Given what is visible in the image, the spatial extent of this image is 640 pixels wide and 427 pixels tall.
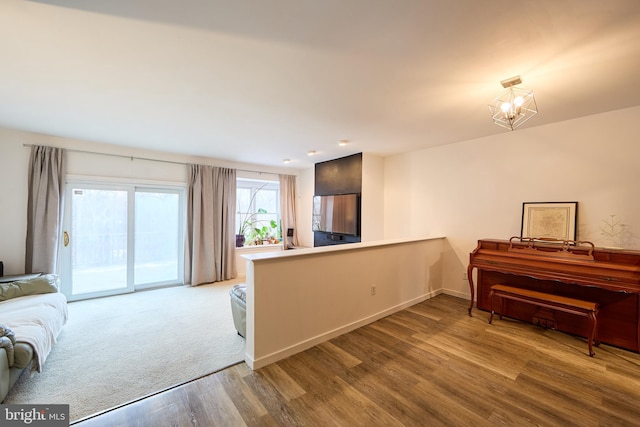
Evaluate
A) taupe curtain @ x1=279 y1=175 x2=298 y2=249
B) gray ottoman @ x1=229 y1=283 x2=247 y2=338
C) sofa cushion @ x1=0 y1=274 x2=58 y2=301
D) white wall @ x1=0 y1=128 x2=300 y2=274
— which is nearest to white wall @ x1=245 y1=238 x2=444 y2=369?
gray ottoman @ x1=229 y1=283 x2=247 y2=338

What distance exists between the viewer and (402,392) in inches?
75.0

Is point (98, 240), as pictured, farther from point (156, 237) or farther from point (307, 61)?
point (307, 61)

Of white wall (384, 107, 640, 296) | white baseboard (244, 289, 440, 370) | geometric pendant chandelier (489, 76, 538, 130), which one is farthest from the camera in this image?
white wall (384, 107, 640, 296)

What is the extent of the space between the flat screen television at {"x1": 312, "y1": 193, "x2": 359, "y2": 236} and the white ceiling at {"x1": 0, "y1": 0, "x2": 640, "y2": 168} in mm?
1906

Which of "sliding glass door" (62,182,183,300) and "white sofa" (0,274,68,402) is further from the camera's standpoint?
"sliding glass door" (62,182,183,300)

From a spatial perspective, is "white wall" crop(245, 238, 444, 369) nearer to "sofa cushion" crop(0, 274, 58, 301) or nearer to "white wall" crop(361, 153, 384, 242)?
"white wall" crop(361, 153, 384, 242)

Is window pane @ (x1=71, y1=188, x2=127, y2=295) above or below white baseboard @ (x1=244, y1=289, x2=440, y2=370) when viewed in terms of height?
above

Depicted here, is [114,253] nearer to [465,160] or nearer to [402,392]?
[402,392]

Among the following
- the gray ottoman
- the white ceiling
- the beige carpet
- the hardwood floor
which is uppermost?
the white ceiling

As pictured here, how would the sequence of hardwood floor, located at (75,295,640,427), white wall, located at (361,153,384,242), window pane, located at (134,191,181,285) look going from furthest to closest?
white wall, located at (361,153,384,242)
window pane, located at (134,191,181,285)
hardwood floor, located at (75,295,640,427)

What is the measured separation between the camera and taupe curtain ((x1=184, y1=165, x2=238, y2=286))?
4875 mm

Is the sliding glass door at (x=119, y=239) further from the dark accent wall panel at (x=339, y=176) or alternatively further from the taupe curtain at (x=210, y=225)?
the dark accent wall panel at (x=339, y=176)

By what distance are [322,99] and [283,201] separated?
3.92 meters

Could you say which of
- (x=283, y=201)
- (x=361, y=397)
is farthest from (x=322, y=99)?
(x=283, y=201)
